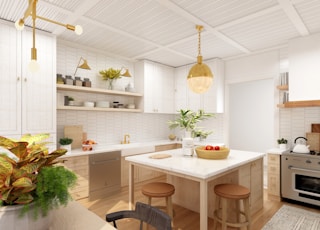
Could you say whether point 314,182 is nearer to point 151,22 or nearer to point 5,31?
point 151,22

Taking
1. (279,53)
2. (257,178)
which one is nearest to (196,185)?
(257,178)

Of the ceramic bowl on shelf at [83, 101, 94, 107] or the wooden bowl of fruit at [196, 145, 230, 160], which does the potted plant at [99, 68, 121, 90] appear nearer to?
the ceramic bowl on shelf at [83, 101, 94, 107]

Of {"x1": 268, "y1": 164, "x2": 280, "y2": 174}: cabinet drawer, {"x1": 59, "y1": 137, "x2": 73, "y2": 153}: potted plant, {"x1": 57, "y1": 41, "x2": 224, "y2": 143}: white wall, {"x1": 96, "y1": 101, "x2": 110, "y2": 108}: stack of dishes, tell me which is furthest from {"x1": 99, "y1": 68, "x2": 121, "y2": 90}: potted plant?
{"x1": 268, "y1": 164, "x2": 280, "y2": 174}: cabinet drawer

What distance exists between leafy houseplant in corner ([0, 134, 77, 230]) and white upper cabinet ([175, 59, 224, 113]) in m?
4.10

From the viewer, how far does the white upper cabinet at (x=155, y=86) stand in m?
4.73

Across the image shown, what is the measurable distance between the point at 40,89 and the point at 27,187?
2698 millimetres

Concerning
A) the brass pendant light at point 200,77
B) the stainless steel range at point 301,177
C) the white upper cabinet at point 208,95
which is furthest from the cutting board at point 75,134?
the stainless steel range at point 301,177

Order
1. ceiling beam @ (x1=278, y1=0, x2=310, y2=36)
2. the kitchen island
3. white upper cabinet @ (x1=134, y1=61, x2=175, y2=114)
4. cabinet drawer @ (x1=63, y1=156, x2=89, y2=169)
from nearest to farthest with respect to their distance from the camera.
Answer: the kitchen island
ceiling beam @ (x1=278, y1=0, x2=310, y2=36)
cabinet drawer @ (x1=63, y1=156, x2=89, y2=169)
white upper cabinet @ (x1=134, y1=61, x2=175, y2=114)

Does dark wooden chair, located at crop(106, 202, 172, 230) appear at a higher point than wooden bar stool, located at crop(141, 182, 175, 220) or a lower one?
higher

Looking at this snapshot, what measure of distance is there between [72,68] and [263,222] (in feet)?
13.1

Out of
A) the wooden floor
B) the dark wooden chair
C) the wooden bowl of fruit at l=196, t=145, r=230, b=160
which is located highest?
the wooden bowl of fruit at l=196, t=145, r=230, b=160

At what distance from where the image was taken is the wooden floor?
269 cm

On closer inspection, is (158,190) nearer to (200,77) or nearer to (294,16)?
(200,77)

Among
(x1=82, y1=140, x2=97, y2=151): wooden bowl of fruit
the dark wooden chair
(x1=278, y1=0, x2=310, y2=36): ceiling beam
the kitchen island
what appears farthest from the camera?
(x1=82, y1=140, x2=97, y2=151): wooden bowl of fruit
